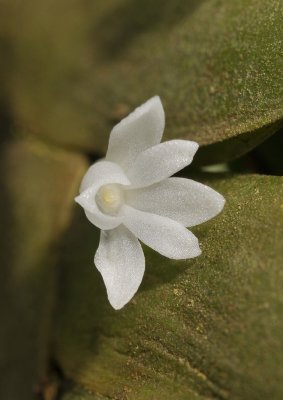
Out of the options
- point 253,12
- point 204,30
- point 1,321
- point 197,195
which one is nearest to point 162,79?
point 204,30

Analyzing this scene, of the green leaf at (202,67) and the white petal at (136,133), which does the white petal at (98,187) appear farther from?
the green leaf at (202,67)

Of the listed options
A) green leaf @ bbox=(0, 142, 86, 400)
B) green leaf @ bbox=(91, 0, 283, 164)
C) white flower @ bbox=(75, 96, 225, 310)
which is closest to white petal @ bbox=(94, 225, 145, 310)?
white flower @ bbox=(75, 96, 225, 310)

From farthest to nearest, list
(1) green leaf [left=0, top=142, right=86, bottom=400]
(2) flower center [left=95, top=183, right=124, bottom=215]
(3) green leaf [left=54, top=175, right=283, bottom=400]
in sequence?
1. (1) green leaf [left=0, top=142, right=86, bottom=400]
2. (2) flower center [left=95, top=183, right=124, bottom=215]
3. (3) green leaf [left=54, top=175, right=283, bottom=400]

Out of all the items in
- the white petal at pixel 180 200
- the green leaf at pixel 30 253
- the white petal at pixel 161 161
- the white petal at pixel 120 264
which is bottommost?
the green leaf at pixel 30 253

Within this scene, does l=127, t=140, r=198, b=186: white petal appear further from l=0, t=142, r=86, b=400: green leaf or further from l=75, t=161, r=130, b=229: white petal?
l=0, t=142, r=86, b=400: green leaf

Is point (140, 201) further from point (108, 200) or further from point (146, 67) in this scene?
point (146, 67)

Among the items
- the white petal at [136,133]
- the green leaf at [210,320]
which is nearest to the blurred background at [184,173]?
the green leaf at [210,320]

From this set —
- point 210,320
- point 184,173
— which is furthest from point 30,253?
point 210,320
